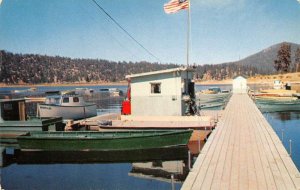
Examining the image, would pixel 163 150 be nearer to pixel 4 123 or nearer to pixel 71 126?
pixel 71 126

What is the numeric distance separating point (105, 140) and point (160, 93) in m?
5.34

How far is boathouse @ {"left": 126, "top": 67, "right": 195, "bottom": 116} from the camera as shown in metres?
22.3

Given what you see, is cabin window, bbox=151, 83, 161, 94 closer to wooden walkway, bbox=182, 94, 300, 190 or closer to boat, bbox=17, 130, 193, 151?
boat, bbox=17, 130, 193, 151

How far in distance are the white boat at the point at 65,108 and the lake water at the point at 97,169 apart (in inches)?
414

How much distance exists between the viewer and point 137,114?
76.7ft

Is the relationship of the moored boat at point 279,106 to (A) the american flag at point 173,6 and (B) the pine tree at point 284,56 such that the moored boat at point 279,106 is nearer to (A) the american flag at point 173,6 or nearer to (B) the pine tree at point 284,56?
(A) the american flag at point 173,6

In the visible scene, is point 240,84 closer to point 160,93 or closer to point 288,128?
point 288,128

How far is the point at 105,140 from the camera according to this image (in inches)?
800

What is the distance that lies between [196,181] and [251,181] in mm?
1846

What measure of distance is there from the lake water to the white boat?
10513 mm

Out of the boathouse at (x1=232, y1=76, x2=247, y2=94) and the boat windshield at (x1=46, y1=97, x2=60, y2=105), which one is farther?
the boathouse at (x1=232, y1=76, x2=247, y2=94)

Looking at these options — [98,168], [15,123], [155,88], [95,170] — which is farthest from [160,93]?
[15,123]

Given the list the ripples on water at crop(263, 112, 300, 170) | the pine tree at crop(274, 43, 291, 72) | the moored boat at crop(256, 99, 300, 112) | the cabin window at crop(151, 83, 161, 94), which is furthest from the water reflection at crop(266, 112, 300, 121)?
the pine tree at crop(274, 43, 291, 72)

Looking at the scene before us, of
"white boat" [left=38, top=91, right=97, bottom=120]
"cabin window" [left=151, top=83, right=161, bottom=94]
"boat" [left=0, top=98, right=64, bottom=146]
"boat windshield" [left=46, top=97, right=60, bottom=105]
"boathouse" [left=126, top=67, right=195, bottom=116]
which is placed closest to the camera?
"boathouse" [left=126, top=67, right=195, bottom=116]
